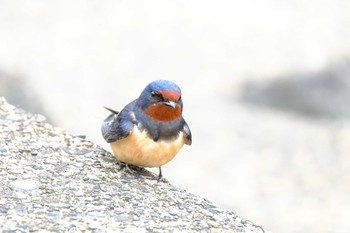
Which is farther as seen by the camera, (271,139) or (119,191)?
(271,139)

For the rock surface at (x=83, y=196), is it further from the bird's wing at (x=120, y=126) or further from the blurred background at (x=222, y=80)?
the blurred background at (x=222, y=80)

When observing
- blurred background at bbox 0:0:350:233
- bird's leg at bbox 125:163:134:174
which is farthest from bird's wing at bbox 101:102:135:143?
blurred background at bbox 0:0:350:233

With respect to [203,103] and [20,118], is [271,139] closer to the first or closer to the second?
[203,103]

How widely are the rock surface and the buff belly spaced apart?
101 mm

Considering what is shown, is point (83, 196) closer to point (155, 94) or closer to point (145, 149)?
→ point (145, 149)

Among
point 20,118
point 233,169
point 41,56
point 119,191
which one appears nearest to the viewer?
point 119,191

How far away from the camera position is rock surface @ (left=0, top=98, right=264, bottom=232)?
4.21 metres

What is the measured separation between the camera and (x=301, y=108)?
9141mm

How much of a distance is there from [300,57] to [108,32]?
1711mm

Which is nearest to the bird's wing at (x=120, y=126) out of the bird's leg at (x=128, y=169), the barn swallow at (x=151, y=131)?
the barn swallow at (x=151, y=131)

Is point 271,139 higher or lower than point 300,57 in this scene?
lower

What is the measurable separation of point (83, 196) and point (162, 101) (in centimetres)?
59

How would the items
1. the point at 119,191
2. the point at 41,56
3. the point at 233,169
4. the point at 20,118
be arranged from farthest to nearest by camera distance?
1. the point at 41,56
2. the point at 233,169
3. the point at 20,118
4. the point at 119,191

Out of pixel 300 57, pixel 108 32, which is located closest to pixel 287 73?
pixel 300 57
